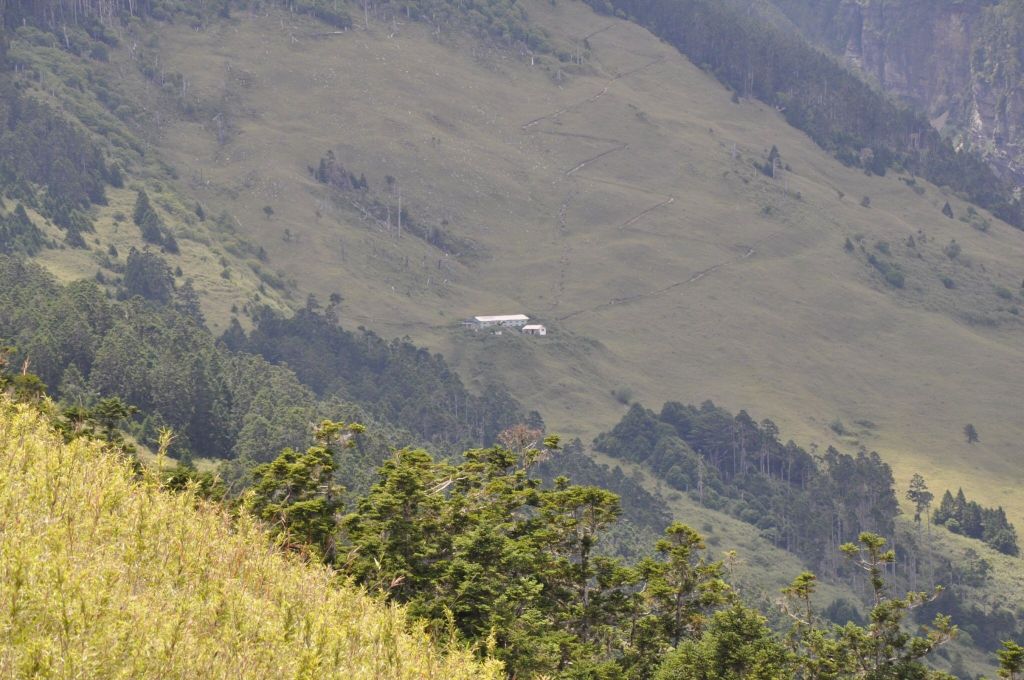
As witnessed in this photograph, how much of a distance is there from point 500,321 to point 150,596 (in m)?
162

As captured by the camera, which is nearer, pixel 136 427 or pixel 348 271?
pixel 136 427

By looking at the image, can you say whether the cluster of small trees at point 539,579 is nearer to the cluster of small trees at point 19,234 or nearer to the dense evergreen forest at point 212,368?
the dense evergreen forest at point 212,368

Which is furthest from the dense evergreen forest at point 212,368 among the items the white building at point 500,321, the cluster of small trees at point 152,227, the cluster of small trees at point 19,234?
the white building at point 500,321

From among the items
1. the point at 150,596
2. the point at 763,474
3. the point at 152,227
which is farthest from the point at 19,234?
the point at 150,596

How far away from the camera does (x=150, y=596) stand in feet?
59.4

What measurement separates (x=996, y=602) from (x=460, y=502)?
105m

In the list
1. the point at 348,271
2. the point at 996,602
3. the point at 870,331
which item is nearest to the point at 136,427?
the point at 996,602

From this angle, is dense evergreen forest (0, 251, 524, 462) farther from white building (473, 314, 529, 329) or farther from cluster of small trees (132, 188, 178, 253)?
white building (473, 314, 529, 329)

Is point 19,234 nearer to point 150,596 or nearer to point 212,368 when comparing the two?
point 212,368

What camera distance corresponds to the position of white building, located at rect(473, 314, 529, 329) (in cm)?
17838

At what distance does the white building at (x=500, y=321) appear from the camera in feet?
585

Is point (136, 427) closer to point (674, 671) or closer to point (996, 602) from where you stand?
point (674, 671)

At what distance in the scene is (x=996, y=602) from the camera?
130 meters

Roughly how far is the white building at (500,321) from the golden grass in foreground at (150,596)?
15444 centimetres
